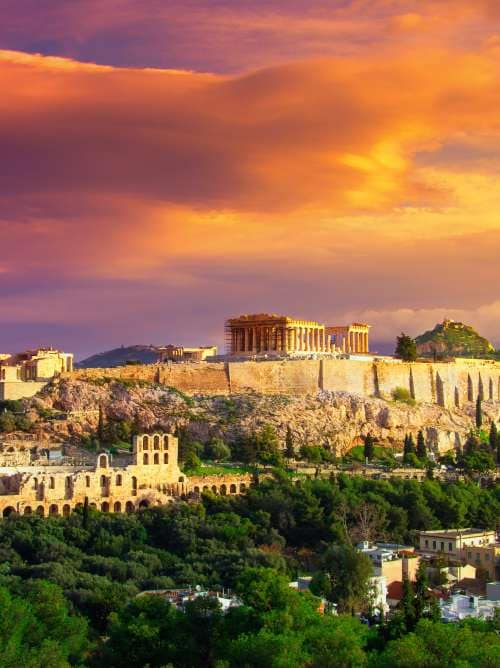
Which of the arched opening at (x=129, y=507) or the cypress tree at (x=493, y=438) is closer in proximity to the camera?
the arched opening at (x=129, y=507)

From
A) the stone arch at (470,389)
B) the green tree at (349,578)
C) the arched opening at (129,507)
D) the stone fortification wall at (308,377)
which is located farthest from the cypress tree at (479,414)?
the green tree at (349,578)

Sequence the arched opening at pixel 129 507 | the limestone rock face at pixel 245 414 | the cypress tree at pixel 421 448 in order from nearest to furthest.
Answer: the arched opening at pixel 129 507 → the limestone rock face at pixel 245 414 → the cypress tree at pixel 421 448

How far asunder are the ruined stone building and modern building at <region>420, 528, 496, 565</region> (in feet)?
33.9

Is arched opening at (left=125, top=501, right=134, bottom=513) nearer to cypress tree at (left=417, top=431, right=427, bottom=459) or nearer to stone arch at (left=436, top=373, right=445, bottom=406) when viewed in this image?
cypress tree at (left=417, top=431, right=427, bottom=459)

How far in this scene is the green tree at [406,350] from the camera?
100m

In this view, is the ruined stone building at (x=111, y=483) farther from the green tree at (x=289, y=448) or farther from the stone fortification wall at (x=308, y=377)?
the stone fortification wall at (x=308, y=377)

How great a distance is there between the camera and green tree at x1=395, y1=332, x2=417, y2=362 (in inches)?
3944

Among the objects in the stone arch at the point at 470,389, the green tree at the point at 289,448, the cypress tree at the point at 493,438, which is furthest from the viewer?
the stone arch at the point at 470,389

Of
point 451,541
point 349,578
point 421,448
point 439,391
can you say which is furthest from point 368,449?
point 349,578

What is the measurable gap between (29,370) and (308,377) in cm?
1817

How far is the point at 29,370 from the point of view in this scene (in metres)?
85.2

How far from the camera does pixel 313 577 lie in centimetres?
5409

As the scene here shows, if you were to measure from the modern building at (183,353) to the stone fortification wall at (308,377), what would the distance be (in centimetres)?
874

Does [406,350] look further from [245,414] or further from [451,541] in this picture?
[451,541]
